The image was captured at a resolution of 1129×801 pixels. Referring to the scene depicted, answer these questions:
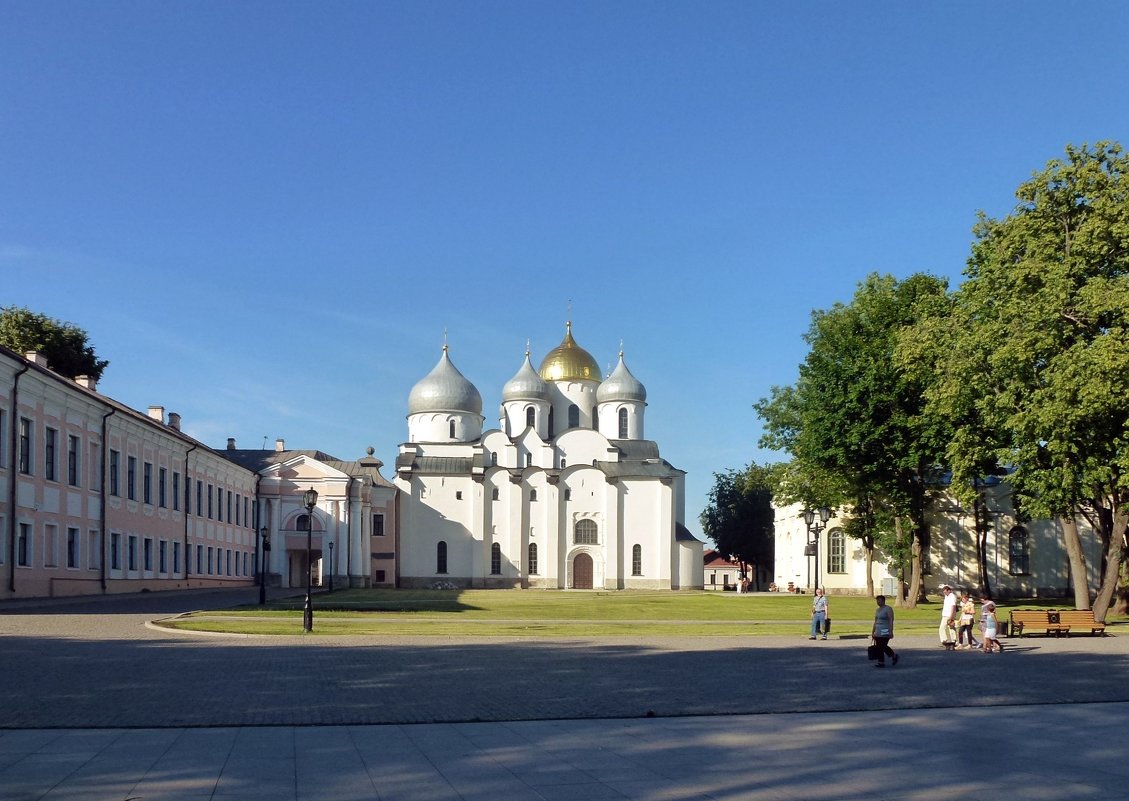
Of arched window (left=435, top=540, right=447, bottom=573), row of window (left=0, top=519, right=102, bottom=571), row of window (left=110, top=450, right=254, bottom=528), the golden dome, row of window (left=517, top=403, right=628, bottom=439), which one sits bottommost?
arched window (left=435, top=540, right=447, bottom=573)

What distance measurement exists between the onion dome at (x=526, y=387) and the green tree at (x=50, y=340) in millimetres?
35306

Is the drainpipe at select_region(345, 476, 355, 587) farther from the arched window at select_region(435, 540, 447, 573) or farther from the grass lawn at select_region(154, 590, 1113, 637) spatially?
the grass lawn at select_region(154, 590, 1113, 637)

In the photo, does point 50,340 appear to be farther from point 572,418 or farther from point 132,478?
point 572,418

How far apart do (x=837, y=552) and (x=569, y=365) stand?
106 ft

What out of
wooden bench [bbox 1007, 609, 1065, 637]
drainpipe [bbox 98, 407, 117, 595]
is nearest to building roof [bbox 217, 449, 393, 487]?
drainpipe [bbox 98, 407, 117, 595]

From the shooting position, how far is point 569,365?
9662 centimetres

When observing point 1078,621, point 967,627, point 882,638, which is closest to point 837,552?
point 1078,621

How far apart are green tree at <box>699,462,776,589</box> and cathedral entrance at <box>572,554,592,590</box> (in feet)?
65.5

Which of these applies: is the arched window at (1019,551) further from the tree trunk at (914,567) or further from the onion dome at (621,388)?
the onion dome at (621,388)

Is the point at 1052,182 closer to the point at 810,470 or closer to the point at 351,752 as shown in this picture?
the point at 810,470

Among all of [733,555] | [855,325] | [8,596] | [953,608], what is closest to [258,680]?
[953,608]

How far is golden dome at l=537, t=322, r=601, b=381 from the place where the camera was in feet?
316

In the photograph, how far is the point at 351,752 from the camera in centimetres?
1062

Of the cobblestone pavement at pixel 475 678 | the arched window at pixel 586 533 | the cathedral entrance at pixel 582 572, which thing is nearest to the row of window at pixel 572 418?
the arched window at pixel 586 533
